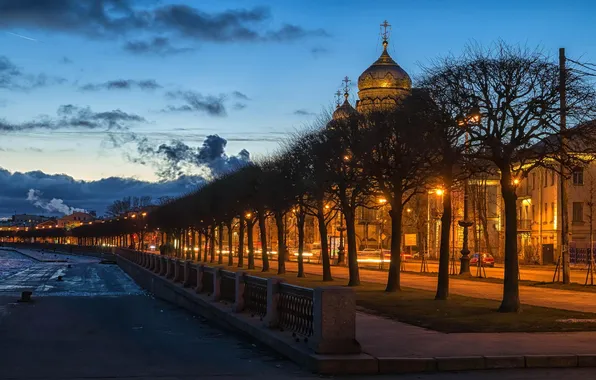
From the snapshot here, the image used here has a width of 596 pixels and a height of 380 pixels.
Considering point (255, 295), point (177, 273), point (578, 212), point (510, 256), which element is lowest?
point (177, 273)

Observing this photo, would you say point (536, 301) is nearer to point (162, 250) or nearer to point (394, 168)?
point (394, 168)

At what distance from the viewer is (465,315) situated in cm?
2180

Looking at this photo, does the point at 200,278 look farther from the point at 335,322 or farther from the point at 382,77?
the point at 382,77

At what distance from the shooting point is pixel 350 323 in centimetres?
1445

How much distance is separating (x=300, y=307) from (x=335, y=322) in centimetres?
219

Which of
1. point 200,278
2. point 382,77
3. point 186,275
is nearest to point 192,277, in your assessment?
point 186,275

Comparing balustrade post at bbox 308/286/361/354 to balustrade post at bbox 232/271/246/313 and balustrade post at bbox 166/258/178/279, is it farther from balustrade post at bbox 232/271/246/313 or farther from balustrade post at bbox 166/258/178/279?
balustrade post at bbox 166/258/178/279

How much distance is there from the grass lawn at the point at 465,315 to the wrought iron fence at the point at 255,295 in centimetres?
338

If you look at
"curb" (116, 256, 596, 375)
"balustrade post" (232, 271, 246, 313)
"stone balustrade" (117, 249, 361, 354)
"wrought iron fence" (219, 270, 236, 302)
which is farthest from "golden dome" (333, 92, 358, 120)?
"curb" (116, 256, 596, 375)

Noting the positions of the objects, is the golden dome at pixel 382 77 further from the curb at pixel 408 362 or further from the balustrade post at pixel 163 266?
the curb at pixel 408 362

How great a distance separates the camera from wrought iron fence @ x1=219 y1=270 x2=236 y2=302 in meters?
26.1

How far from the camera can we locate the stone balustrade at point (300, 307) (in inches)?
566

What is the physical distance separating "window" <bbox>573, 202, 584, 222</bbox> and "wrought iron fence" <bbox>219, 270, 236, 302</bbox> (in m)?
58.3

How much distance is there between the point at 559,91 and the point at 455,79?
283cm
